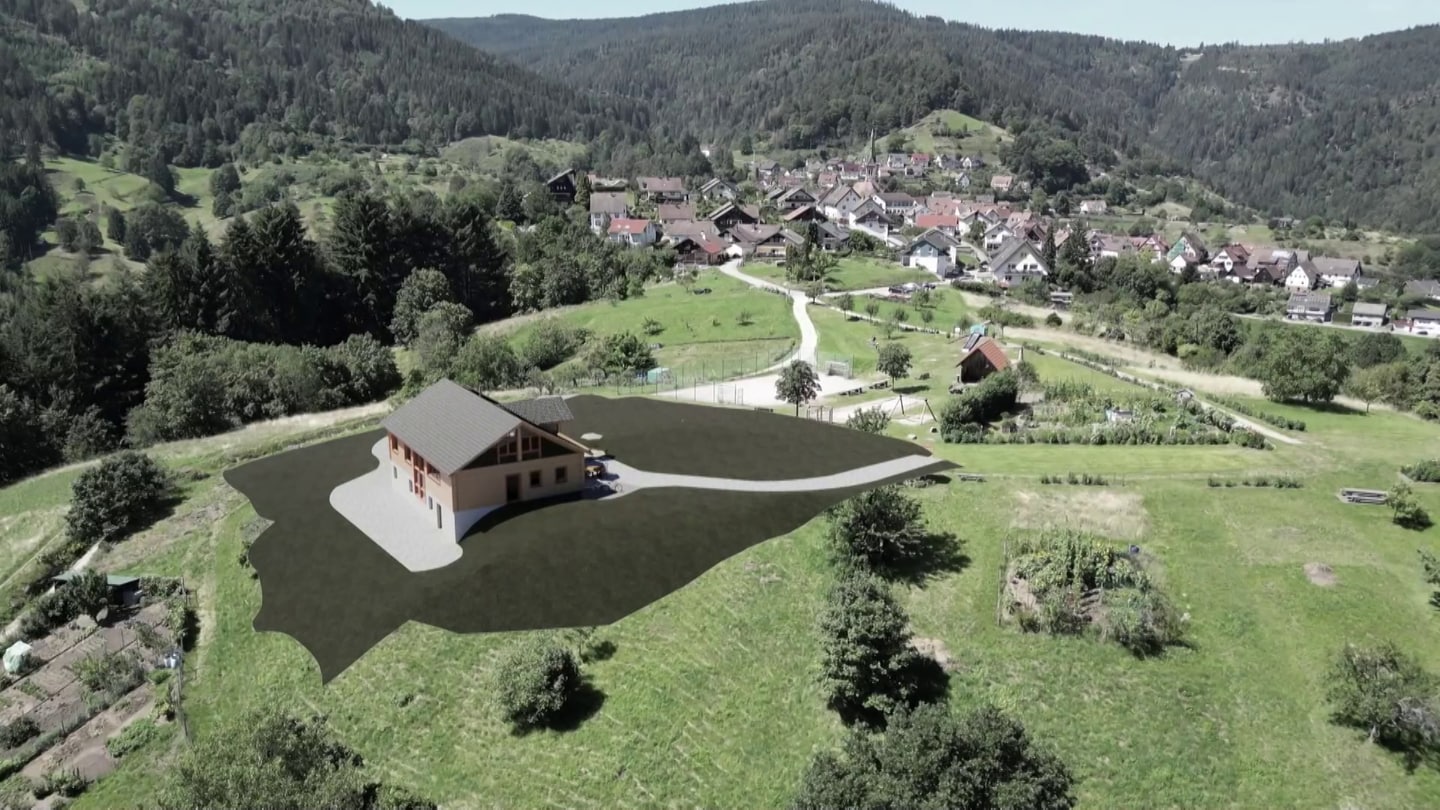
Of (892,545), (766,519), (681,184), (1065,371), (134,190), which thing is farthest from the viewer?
(681,184)

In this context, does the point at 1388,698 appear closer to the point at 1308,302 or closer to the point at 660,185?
the point at 1308,302

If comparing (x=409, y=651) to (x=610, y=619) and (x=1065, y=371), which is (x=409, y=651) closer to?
(x=610, y=619)

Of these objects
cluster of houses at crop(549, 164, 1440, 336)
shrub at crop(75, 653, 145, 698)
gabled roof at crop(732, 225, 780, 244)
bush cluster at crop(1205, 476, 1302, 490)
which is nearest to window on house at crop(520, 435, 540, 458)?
shrub at crop(75, 653, 145, 698)

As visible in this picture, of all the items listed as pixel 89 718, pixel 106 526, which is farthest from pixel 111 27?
pixel 89 718

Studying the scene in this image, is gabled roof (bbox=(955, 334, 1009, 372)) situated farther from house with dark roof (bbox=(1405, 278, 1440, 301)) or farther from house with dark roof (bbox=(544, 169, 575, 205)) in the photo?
house with dark roof (bbox=(1405, 278, 1440, 301))

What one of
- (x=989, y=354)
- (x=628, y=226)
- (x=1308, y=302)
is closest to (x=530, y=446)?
(x=989, y=354)

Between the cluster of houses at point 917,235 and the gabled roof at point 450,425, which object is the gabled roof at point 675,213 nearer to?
the cluster of houses at point 917,235
